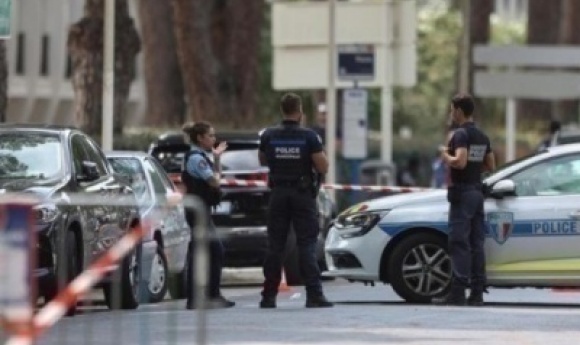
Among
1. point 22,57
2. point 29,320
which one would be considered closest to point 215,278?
point 29,320

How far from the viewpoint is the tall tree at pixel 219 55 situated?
3631cm

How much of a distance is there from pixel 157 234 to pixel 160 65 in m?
24.9

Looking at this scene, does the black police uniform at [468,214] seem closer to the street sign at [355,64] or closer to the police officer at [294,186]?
the police officer at [294,186]

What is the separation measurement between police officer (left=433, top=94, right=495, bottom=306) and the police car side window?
0.43 m

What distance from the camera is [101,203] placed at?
12.9 meters

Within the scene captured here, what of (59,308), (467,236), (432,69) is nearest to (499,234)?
(467,236)

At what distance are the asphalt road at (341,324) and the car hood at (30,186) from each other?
5.40 feet

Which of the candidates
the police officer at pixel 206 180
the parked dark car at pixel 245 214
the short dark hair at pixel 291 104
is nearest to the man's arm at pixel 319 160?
the short dark hair at pixel 291 104

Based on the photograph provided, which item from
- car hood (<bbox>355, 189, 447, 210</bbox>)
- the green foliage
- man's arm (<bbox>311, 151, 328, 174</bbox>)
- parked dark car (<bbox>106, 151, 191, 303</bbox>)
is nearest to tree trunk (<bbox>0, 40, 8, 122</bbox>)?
parked dark car (<bbox>106, 151, 191, 303</bbox>)

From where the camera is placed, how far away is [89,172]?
731 inches

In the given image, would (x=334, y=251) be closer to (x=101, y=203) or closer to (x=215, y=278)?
(x=215, y=278)

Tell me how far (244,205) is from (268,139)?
565 cm

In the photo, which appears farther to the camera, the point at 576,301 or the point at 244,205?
the point at 244,205

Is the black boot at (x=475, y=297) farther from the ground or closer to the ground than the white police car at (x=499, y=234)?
closer to the ground
